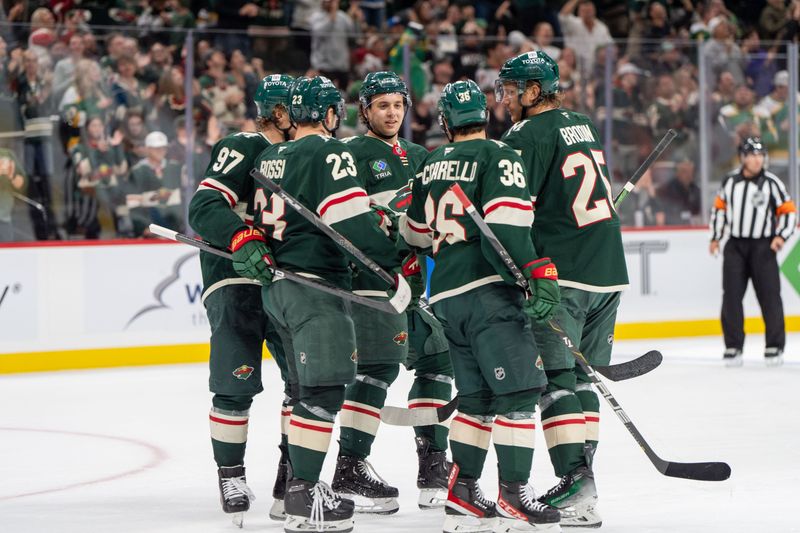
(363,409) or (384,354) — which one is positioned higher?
(384,354)

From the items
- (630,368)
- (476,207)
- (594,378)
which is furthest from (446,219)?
(630,368)

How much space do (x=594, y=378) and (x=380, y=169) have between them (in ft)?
3.45

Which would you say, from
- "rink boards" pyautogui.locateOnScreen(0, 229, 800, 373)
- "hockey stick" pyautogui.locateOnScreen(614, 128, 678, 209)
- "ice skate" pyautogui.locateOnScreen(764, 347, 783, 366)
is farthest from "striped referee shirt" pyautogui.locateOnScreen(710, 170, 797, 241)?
"hockey stick" pyautogui.locateOnScreen(614, 128, 678, 209)

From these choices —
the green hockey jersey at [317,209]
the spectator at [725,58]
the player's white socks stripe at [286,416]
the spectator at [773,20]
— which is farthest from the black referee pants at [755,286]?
the spectator at [773,20]

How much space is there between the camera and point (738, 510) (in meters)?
4.30

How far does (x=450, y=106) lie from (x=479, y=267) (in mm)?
490

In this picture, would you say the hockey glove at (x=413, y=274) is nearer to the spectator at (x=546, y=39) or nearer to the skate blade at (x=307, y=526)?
the skate blade at (x=307, y=526)

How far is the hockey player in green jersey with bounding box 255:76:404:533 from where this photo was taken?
3.95m

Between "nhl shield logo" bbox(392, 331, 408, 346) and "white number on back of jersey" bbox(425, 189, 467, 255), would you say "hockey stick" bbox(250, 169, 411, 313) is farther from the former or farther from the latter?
"nhl shield logo" bbox(392, 331, 408, 346)

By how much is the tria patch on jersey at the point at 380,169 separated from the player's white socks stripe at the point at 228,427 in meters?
0.94

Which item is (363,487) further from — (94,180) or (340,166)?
(94,180)

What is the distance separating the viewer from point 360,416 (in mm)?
4531

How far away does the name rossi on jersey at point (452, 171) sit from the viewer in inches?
153

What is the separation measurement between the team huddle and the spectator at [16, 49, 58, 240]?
166 inches
